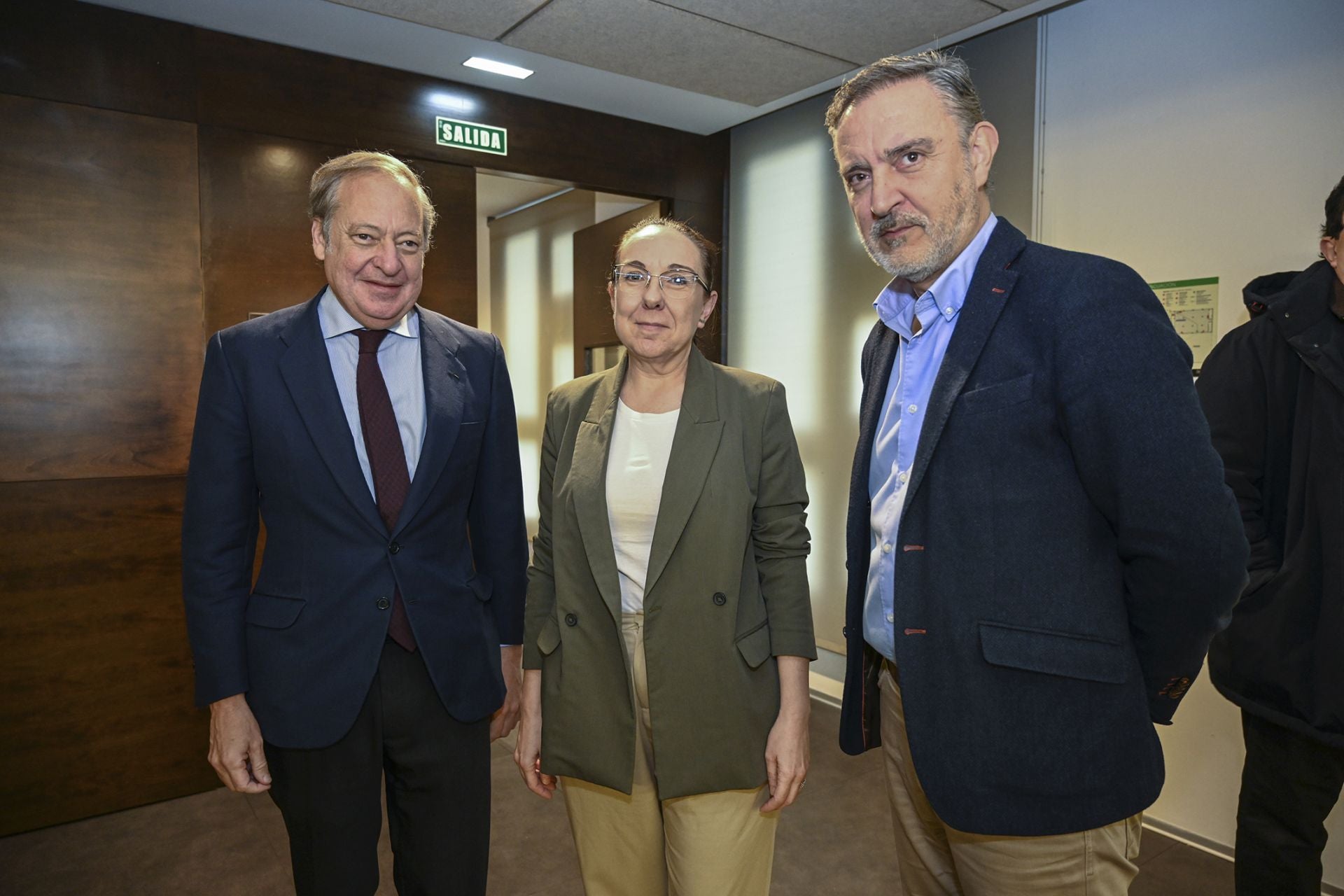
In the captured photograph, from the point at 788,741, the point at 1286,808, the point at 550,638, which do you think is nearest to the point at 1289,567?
the point at 1286,808

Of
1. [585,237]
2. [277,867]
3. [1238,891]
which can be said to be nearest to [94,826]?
[277,867]

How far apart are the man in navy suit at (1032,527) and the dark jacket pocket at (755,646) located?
39 cm

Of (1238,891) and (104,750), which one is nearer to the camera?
(1238,891)

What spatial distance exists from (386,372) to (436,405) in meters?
0.13

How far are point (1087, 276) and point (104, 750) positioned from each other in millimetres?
3668

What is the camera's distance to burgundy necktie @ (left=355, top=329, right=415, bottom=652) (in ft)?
5.39

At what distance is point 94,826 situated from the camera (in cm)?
309

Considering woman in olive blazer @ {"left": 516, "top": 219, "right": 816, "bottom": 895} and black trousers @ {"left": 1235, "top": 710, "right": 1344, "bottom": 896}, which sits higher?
woman in olive blazer @ {"left": 516, "top": 219, "right": 816, "bottom": 895}

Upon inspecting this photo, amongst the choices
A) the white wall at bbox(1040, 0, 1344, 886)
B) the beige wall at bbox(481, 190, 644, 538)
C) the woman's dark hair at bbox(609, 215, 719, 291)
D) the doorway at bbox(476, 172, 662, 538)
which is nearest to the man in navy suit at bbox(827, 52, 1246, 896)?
the woman's dark hair at bbox(609, 215, 719, 291)

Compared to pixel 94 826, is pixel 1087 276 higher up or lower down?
higher up

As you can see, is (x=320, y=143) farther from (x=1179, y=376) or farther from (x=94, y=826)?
(x=1179, y=376)

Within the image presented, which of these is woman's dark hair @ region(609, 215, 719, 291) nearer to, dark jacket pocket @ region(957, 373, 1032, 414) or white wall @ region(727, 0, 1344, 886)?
dark jacket pocket @ region(957, 373, 1032, 414)

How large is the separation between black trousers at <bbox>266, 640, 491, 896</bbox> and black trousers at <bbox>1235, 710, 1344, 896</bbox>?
1.74 meters

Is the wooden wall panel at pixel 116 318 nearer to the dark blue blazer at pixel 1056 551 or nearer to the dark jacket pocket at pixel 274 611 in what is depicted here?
the dark jacket pocket at pixel 274 611
